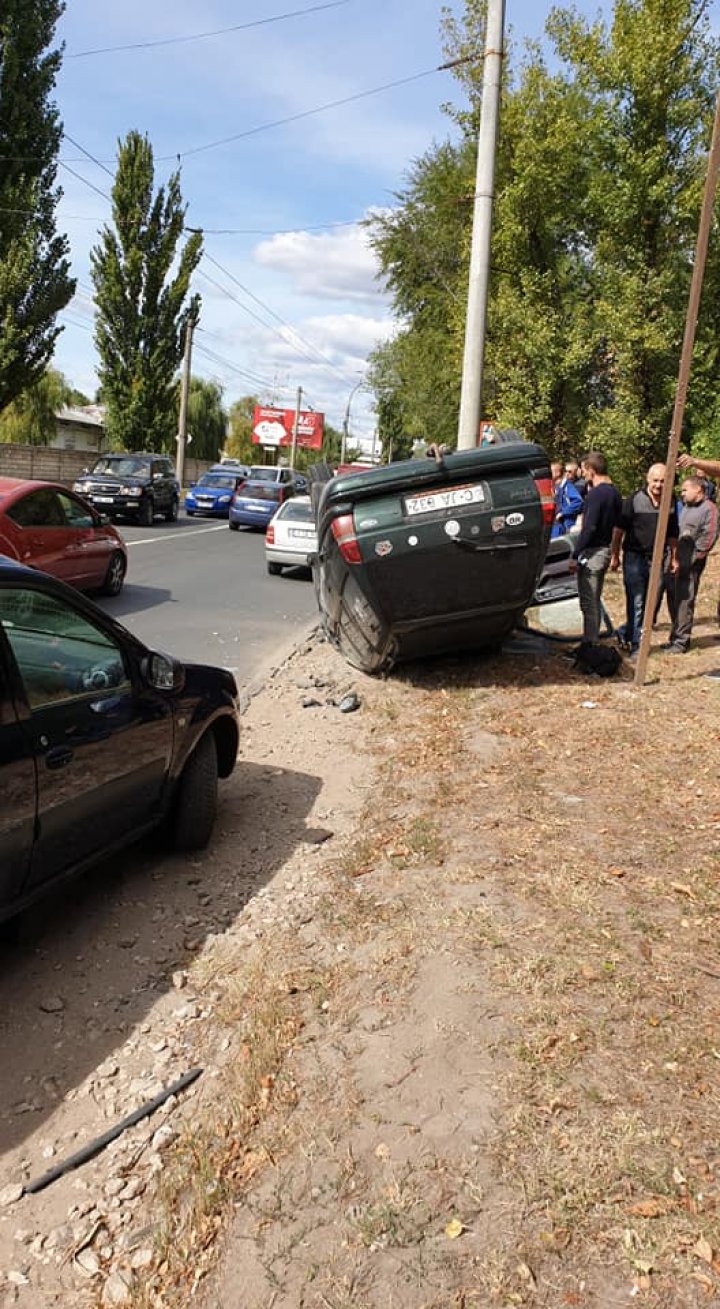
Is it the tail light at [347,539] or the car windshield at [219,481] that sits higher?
the tail light at [347,539]

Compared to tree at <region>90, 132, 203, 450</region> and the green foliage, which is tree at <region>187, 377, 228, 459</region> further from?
tree at <region>90, 132, 203, 450</region>

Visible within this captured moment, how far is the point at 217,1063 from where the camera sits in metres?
3.04

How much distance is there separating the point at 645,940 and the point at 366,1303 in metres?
1.78

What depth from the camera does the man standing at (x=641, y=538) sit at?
825cm

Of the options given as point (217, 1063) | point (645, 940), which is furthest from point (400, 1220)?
point (645, 940)

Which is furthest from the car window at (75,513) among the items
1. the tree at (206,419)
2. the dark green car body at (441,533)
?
the tree at (206,419)

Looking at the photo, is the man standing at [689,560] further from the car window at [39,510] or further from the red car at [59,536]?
the car window at [39,510]

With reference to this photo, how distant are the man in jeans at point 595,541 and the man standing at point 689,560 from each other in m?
0.84

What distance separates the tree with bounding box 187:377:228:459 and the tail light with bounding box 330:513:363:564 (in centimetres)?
6862

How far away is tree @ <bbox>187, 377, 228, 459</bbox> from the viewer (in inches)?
2918

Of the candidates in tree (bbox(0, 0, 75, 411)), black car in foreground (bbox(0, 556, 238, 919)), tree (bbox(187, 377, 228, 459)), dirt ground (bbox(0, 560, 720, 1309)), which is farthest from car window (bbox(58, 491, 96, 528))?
tree (bbox(187, 377, 228, 459))

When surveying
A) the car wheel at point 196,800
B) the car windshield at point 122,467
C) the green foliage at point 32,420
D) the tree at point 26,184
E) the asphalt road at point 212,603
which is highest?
the tree at point 26,184

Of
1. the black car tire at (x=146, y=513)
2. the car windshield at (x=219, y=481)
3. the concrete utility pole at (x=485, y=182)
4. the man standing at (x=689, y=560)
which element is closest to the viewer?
the man standing at (x=689, y=560)

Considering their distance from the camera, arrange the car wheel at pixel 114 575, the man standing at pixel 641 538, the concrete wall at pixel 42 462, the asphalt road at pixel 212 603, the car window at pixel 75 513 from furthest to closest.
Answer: the concrete wall at pixel 42 462 < the car wheel at pixel 114 575 < the car window at pixel 75 513 < the asphalt road at pixel 212 603 < the man standing at pixel 641 538
